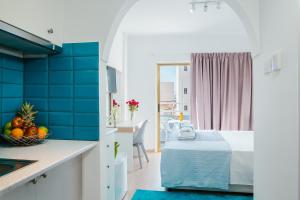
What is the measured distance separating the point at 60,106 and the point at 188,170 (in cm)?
180

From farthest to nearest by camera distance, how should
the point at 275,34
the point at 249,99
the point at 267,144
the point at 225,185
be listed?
the point at 249,99, the point at 225,185, the point at 267,144, the point at 275,34

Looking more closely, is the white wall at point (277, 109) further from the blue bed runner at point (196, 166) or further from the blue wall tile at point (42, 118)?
the blue wall tile at point (42, 118)

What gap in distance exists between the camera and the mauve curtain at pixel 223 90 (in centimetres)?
512

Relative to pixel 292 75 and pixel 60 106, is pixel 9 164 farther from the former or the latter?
pixel 292 75

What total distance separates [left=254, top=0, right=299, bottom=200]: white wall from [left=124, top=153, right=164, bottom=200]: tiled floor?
5.88ft

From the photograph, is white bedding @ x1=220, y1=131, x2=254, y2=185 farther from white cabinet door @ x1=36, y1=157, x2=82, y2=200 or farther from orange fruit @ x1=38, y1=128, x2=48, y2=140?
orange fruit @ x1=38, y1=128, x2=48, y2=140

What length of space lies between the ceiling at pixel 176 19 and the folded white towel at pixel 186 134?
1879mm

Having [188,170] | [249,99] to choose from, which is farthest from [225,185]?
[249,99]

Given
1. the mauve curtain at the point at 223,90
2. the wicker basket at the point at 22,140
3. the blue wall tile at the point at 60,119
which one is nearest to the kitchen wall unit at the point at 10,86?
the wicker basket at the point at 22,140

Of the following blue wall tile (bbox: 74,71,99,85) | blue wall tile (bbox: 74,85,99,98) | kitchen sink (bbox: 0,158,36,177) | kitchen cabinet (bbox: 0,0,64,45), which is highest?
kitchen cabinet (bbox: 0,0,64,45)

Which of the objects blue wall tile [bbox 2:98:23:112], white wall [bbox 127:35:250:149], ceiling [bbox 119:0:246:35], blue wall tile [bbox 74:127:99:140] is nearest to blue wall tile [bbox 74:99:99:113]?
blue wall tile [bbox 74:127:99:140]

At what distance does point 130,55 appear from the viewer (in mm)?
5398

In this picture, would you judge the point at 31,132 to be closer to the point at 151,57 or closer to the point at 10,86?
the point at 10,86

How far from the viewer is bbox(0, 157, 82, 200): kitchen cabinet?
5.57 feet
